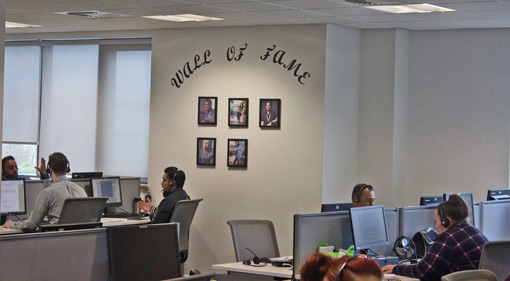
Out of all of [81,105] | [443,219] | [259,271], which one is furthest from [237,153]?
[443,219]

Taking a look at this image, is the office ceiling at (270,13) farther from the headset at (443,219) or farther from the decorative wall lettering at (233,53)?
the headset at (443,219)

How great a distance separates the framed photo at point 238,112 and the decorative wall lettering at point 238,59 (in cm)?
49

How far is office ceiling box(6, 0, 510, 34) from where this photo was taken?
6.55m

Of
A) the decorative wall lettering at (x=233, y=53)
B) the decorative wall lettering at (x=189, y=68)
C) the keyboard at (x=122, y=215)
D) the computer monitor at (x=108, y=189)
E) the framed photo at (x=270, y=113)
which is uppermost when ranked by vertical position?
the decorative wall lettering at (x=233, y=53)

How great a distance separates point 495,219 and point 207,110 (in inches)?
135

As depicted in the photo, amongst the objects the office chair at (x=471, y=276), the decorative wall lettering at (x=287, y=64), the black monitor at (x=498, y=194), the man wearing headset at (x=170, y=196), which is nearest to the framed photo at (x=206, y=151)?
the man wearing headset at (x=170, y=196)

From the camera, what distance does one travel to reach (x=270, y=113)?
793cm

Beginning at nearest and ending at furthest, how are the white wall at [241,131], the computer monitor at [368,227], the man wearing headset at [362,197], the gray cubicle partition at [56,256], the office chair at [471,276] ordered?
the gray cubicle partition at [56,256] < the office chair at [471,276] < the computer monitor at [368,227] < the man wearing headset at [362,197] < the white wall at [241,131]

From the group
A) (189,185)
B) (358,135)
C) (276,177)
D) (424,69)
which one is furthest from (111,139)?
(424,69)

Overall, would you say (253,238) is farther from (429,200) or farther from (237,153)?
(237,153)

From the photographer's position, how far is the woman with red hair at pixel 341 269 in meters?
2.14

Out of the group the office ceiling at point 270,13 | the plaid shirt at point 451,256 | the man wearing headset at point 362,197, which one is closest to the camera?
the plaid shirt at point 451,256

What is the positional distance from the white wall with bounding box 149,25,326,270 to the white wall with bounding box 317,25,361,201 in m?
0.10

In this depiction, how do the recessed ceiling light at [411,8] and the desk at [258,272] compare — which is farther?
the recessed ceiling light at [411,8]
